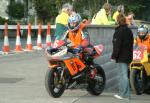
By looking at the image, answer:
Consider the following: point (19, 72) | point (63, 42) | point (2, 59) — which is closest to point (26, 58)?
point (2, 59)

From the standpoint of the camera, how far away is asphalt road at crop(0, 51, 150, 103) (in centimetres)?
1174

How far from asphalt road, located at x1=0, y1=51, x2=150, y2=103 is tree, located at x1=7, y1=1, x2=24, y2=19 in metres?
33.3

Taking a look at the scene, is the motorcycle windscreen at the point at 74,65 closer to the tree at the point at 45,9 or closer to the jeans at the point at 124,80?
the jeans at the point at 124,80

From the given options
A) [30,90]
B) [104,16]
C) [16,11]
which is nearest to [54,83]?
[30,90]

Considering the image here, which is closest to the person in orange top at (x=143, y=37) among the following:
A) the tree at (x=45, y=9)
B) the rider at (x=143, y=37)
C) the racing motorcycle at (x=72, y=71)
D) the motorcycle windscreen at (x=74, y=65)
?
the rider at (x=143, y=37)

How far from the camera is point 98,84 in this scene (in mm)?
12602

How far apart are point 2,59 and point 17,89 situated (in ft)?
23.6

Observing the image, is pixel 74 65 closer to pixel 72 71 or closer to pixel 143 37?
pixel 72 71

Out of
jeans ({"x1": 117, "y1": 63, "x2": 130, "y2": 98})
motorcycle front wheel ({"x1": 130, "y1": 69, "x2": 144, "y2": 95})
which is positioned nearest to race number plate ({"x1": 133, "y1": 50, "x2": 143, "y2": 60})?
motorcycle front wheel ({"x1": 130, "y1": 69, "x2": 144, "y2": 95})

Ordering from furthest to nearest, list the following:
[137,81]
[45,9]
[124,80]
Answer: [45,9], [137,81], [124,80]

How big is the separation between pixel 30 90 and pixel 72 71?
4.54 feet

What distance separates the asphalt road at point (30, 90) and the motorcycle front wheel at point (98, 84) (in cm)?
12

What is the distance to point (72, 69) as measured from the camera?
39.4 ft

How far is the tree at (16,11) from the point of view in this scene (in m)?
52.0
